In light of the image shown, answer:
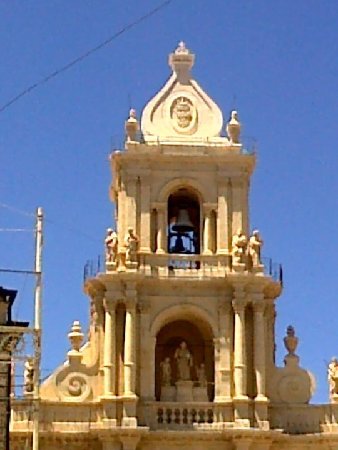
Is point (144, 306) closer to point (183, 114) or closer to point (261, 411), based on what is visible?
point (261, 411)

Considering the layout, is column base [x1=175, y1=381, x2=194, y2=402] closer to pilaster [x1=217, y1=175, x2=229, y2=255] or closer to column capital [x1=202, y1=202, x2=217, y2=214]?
pilaster [x1=217, y1=175, x2=229, y2=255]

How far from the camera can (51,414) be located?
48438 millimetres

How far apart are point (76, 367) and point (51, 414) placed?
6.93 ft

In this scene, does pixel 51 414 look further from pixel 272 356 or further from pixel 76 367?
pixel 272 356

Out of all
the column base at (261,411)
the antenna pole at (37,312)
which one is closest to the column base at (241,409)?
the column base at (261,411)

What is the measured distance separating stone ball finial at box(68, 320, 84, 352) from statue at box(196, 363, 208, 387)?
175 inches

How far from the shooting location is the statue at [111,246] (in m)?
50.1

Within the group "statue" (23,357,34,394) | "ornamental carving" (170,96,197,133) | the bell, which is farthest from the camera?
"ornamental carving" (170,96,197,133)

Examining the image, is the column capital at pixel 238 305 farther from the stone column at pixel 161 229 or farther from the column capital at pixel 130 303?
the column capital at pixel 130 303

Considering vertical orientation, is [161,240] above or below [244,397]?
above

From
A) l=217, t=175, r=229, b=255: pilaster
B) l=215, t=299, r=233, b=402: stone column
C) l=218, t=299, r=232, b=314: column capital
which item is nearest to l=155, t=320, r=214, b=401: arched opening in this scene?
l=215, t=299, r=233, b=402: stone column

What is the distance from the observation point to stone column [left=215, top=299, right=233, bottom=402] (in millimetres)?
48844

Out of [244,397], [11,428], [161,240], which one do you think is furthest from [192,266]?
[11,428]

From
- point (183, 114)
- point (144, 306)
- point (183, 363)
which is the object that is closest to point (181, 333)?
point (183, 363)
